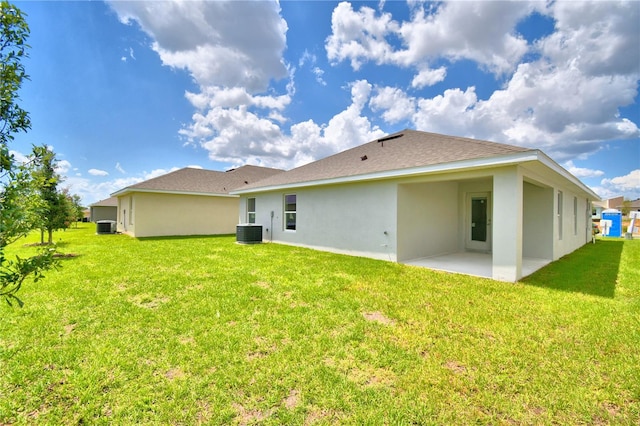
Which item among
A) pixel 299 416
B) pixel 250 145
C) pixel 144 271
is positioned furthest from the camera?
pixel 250 145

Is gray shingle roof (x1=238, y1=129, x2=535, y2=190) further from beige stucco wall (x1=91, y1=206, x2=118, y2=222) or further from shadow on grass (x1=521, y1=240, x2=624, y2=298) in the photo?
beige stucco wall (x1=91, y1=206, x2=118, y2=222)

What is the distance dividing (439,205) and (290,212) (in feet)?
20.4

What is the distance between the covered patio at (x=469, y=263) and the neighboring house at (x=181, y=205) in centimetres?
1366

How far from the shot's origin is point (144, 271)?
6.81 meters

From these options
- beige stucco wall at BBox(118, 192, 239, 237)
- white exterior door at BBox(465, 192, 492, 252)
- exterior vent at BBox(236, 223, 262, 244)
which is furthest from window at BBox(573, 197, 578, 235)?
beige stucco wall at BBox(118, 192, 239, 237)

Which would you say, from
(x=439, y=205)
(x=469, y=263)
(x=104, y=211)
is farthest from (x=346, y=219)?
(x=104, y=211)

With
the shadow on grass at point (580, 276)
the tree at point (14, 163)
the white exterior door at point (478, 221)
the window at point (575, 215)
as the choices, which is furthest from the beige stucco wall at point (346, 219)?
the window at point (575, 215)

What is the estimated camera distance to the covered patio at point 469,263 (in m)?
7.01

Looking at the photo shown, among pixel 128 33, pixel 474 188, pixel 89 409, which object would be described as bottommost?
pixel 89 409

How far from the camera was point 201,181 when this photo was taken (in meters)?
18.6

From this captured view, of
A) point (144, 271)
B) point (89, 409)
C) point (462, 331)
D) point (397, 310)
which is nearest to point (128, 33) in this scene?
point (144, 271)

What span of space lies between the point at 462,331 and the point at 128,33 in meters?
12.3

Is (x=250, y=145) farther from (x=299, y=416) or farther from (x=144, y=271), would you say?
(x=299, y=416)

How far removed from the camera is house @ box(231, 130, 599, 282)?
621 centimetres
